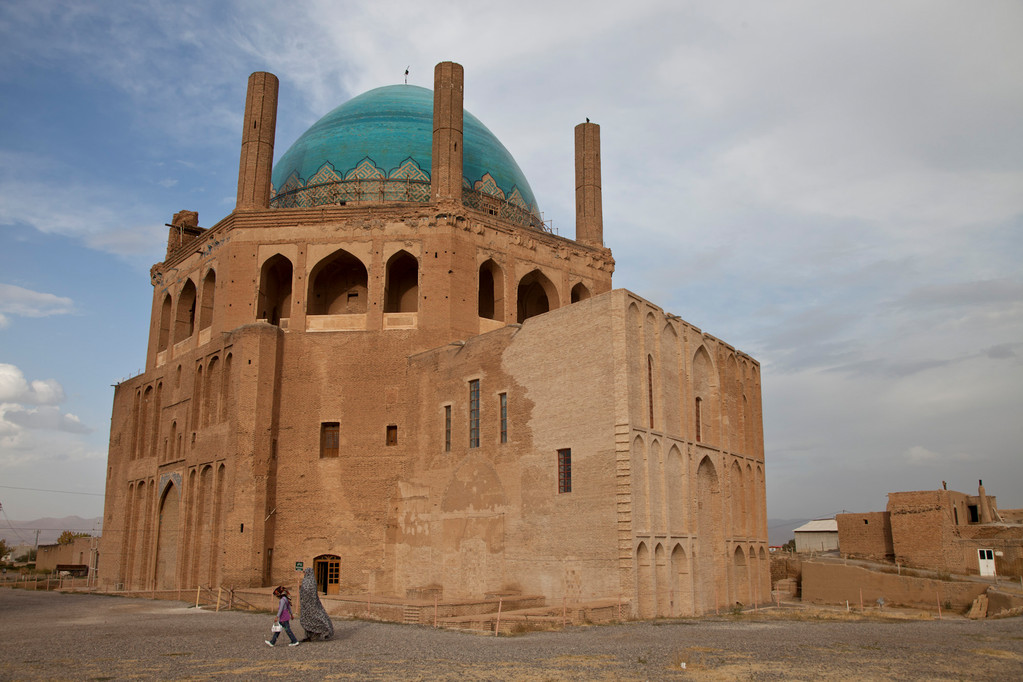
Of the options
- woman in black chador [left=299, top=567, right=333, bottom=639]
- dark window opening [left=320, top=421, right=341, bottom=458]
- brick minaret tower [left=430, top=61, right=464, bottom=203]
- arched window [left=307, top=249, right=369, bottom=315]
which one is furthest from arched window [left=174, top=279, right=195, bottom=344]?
woman in black chador [left=299, top=567, right=333, bottom=639]

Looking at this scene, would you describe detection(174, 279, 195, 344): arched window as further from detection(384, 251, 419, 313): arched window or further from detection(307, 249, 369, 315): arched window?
detection(384, 251, 419, 313): arched window

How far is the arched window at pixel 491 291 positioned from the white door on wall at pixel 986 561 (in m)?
17.1

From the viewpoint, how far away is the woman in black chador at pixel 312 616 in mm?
12852

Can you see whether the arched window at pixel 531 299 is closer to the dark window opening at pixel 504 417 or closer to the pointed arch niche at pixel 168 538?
the dark window opening at pixel 504 417

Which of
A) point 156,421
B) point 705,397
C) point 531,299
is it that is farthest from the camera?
point 531,299

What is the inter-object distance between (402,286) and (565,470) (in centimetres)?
1064

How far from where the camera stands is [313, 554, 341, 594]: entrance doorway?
23.2 meters

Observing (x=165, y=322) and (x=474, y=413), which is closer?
(x=474, y=413)

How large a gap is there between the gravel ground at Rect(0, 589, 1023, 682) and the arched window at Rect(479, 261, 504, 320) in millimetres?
12095

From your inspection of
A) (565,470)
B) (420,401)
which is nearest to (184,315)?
(420,401)

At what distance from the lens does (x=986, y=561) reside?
26.8 meters

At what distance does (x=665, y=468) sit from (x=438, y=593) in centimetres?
678

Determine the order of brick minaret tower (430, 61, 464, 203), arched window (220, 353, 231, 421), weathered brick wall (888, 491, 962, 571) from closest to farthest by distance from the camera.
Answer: arched window (220, 353, 231, 421) < brick minaret tower (430, 61, 464, 203) < weathered brick wall (888, 491, 962, 571)

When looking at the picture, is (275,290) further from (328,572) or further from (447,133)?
(328,572)
